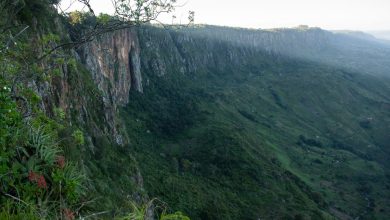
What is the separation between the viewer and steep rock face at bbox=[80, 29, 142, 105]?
86213 millimetres

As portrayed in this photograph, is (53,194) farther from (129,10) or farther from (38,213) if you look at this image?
(129,10)

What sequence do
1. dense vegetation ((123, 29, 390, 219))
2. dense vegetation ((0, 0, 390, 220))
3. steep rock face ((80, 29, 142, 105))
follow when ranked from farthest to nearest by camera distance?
dense vegetation ((123, 29, 390, 219))
steep rock face ((80, 29, 142, 105))
dense vegetation ((0, 0, 390, 220))

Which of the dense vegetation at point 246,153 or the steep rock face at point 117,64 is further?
the dense vegetation at point 246,153

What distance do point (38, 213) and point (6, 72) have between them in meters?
5.12

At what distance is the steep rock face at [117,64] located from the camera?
86213 mm

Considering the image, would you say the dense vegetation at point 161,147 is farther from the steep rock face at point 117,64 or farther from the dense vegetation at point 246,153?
the steep rock face at point 117,64

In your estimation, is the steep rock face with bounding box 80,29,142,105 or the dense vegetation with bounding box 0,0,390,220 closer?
the dense vegetation with bounding box 0,0,390,220

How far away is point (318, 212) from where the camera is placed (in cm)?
9169

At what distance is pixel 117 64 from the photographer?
401 feet

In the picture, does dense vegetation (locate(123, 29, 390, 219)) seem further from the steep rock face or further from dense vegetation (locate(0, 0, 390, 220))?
the steep rock face

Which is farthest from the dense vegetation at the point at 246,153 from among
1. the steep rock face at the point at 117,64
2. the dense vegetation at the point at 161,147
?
the steep rock face at the point at 117,64

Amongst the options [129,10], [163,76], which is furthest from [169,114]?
[129,10]

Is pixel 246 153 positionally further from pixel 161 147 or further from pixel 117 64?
pixel 117 64

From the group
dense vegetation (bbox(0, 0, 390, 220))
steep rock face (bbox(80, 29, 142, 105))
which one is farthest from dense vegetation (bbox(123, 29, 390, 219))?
steep rock face (bbox(80, 29, 142, 105))
